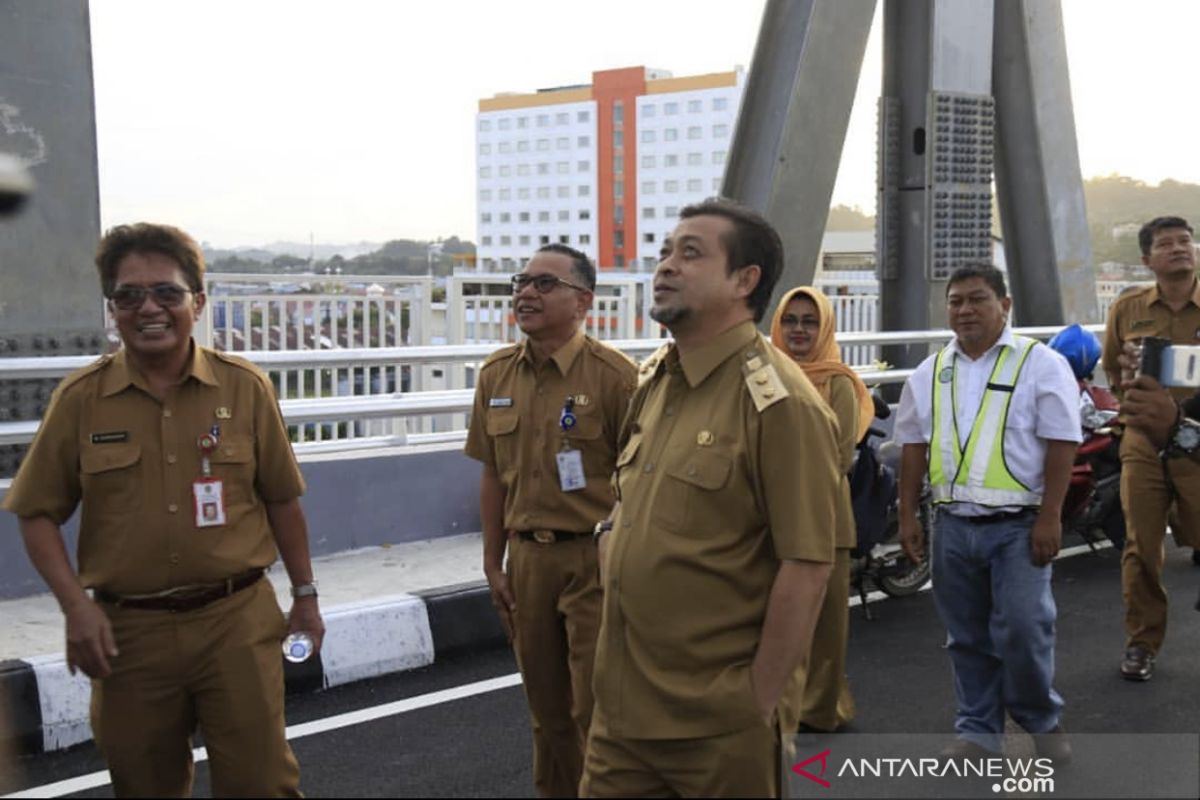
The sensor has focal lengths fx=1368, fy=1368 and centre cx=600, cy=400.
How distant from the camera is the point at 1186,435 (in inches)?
187

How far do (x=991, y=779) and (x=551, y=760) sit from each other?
1.58 meters

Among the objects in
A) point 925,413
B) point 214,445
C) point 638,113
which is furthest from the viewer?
point 638,113

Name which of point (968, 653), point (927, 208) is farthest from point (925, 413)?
point (927, 208)

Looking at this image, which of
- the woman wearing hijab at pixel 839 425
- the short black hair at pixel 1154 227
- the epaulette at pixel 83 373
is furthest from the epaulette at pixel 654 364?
the short black hair at pixel 1154 227

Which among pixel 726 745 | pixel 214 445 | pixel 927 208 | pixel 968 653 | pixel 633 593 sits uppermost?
pixel 927 208

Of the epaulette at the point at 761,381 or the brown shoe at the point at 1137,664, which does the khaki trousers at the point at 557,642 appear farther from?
the brown shoe at the point at 1137,664

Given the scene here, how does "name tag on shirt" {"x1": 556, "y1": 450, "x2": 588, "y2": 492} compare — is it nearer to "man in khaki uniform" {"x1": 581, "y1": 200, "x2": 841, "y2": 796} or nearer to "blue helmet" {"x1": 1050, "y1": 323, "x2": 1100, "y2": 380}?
"man in khaki uniform" {"x1": 581, "y1": 200, "x2": 841, "y2": 796}

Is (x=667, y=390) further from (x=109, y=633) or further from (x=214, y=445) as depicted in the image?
(x=109, y=633)

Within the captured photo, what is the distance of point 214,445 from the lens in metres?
3.35

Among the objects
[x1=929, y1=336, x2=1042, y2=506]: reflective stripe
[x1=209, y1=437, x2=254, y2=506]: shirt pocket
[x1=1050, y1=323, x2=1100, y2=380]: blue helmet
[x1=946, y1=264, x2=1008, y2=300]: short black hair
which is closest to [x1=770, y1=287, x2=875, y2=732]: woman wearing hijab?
[x1=929, y1=336, x2=1042, y2=506]: reflective stripe

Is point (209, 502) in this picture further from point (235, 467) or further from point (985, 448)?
point (985, 448)

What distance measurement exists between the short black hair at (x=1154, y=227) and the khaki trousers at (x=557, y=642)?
346 centimetres

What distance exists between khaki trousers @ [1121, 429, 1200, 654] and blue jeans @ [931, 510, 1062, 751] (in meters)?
1.42

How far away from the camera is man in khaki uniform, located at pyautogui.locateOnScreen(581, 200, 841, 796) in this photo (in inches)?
108
